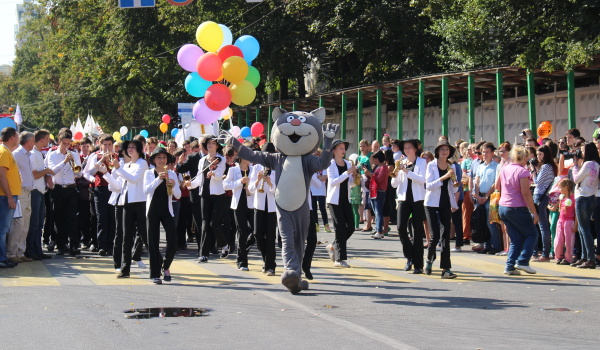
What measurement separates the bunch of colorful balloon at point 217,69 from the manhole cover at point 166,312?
7.52m

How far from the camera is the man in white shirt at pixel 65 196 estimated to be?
→ 15562 millimetres

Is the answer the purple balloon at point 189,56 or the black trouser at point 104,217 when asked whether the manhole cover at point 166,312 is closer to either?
the black trouser at point 104,217

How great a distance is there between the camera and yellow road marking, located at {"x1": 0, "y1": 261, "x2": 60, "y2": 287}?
38.9 feet

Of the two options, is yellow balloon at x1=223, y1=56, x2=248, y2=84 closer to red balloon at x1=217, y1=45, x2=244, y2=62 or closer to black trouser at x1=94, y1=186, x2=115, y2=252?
red balloon at x1=217, y1=45, x2=244, y2=62

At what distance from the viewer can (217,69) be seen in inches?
651

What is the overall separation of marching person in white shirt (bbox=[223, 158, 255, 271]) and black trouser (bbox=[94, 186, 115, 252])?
2.78 metres

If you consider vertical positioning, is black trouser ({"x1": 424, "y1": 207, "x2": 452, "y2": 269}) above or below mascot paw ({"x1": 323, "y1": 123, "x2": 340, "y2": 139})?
below

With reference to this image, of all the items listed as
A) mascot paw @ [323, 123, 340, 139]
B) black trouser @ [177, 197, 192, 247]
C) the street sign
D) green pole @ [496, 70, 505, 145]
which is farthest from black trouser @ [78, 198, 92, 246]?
green pole @ [496, 70, 505, 145]

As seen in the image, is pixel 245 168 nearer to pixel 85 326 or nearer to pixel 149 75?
pixel 85 326

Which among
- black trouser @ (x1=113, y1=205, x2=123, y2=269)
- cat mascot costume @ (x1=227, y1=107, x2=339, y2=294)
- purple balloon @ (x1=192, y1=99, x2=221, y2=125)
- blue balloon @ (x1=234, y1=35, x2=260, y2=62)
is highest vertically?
blue balloon @ (x1=234, y1=35, x2=260, y2=62)

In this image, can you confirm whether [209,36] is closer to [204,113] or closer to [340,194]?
[204,113]

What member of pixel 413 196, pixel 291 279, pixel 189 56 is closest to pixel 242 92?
pixel 189 56

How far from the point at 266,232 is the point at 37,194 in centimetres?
427

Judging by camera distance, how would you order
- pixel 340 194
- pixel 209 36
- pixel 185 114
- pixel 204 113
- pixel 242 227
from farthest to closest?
1. pixel 185 114
2. pixel 204 113
3. pixel 209 36
4. pixel 242 227
5. pixel 340 194
